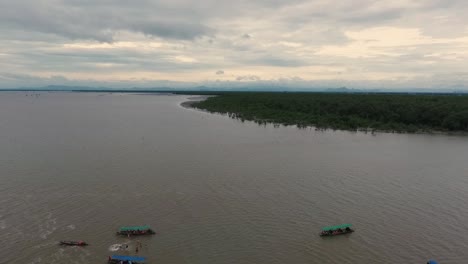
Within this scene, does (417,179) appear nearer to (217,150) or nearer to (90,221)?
(217,150)

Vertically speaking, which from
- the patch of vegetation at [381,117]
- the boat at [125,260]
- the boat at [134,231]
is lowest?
the boat at [125,260]

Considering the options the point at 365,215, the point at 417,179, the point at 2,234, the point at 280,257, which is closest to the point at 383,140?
the point at 417,179

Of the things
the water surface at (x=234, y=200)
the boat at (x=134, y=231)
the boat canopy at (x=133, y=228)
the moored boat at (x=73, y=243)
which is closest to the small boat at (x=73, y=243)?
the moored boat at (x=73, y=243)

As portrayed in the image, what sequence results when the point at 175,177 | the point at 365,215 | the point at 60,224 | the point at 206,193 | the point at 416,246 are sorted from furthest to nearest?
1. the point at 175,177
2. the point at 206,193
3. the point at 365,215
4. the point at 60,224
5. the point at 416,246

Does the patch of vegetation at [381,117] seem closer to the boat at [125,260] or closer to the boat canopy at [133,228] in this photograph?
the boat canopy at [133,228]

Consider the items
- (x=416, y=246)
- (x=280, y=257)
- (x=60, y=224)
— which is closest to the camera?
(x=280, y=257)

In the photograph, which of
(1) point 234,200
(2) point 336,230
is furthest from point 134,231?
(2) point 336,230

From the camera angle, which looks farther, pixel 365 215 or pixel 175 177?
pixel 175 177
